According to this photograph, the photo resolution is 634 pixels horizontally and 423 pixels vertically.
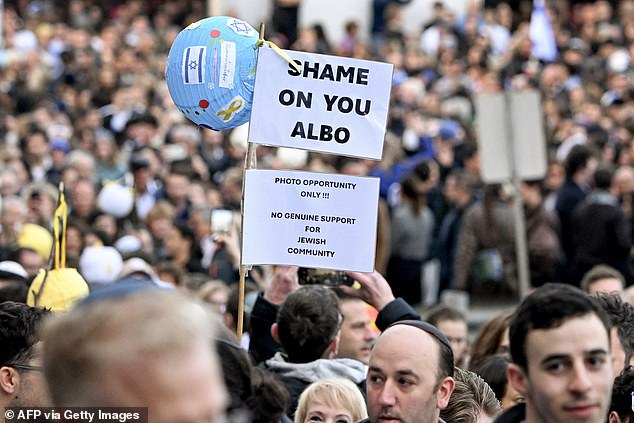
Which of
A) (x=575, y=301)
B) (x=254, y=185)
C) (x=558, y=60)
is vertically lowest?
(x=575, y=301)

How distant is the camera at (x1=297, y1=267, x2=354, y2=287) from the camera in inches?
271

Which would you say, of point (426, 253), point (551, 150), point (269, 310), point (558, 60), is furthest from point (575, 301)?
point (558, 60)

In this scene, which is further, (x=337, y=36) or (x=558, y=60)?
(x=337, y=36)

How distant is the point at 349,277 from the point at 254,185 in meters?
0.74

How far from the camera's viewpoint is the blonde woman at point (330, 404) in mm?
5750

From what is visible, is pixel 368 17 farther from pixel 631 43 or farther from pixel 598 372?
pixel 598 372

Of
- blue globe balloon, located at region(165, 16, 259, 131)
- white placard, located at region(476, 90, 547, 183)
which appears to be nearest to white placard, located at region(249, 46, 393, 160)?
blue globe balloon, located at region(165, 16, 259, 131)

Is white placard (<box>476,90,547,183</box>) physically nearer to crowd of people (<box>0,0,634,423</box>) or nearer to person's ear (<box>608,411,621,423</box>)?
crowd of people (<box>0,0,634,423</box>)

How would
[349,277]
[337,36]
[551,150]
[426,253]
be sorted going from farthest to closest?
[337,36], [551,150], [426,253], [349,277]

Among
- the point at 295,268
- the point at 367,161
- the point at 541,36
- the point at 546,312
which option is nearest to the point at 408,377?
the point at 546,312

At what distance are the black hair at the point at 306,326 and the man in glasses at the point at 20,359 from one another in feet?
4.74

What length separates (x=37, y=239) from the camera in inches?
448

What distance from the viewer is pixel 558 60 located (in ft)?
77.7

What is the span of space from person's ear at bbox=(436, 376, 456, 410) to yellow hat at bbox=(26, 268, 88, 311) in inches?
90.4
